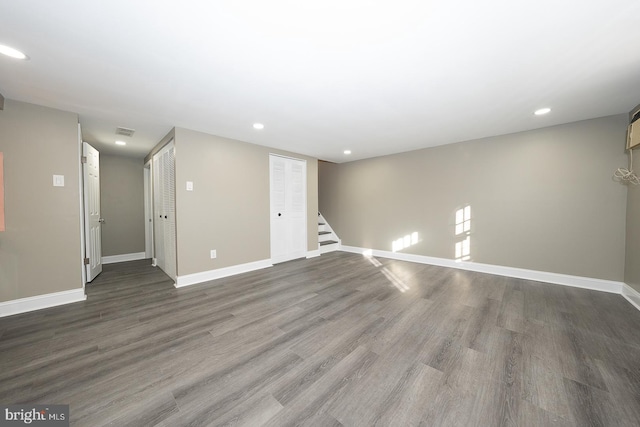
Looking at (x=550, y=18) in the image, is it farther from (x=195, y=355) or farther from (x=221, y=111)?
(x=195, y=355)

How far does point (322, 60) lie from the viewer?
179 centimetres

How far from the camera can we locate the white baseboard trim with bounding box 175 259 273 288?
3.29 metres

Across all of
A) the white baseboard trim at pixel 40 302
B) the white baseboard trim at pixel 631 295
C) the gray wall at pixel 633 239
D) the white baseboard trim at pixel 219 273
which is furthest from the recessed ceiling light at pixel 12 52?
the white baseboard trim at pixel 631 295

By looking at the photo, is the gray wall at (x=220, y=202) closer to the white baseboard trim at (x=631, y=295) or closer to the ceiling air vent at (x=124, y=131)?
the ceiling air vent at (x=124, y=131)

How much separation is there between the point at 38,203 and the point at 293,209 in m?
3.54

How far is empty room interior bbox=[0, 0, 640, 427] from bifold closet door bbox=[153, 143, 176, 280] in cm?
7

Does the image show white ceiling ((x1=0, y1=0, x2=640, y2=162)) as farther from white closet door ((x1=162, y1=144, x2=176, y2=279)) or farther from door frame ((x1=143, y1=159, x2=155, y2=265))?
door frame ((x1=143, y1=159, x2=155, y2=265))

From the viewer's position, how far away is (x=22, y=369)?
160 cm

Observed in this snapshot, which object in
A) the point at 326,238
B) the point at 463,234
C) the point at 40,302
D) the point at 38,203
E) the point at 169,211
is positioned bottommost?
the point at 40,302

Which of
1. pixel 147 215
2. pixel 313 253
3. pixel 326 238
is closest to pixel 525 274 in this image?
pixel 313 253

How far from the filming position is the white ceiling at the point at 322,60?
135cm

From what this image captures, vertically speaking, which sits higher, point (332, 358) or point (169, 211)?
point (169, 211)

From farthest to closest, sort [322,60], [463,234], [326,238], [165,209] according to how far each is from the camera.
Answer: [326,238] < [463,234] < [165,209] < [322,60]

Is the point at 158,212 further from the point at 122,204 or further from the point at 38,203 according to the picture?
the point at 38,203
